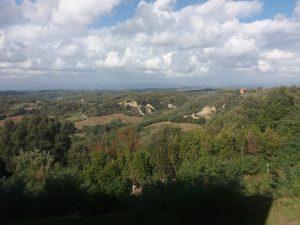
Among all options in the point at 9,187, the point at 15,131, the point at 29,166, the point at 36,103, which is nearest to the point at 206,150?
the point at 29,166

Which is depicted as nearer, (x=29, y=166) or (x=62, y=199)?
(x=62, y=199)

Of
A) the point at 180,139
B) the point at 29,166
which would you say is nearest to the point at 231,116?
the point at 180,139

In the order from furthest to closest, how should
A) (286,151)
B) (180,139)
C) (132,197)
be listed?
(180,139), (286,151), (132,197)

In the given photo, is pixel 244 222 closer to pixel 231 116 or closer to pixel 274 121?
pixel 274 121

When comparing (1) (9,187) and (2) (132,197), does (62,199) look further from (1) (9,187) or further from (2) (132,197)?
(2) (132,197)

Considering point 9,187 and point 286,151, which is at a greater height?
point 9,187

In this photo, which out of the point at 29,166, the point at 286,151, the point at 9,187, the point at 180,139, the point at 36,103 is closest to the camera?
the point at 9,187
